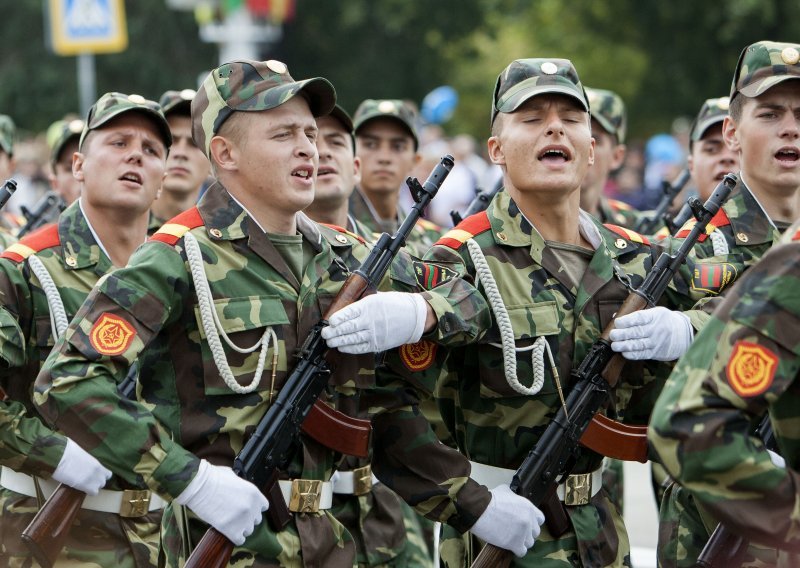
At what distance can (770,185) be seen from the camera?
5809 mm

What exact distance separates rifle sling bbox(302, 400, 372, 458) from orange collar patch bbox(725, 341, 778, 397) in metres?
1.67

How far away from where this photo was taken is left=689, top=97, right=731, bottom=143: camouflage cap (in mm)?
8070

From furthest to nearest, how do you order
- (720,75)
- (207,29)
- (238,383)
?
(207,29) → (720,75) → (238,383)

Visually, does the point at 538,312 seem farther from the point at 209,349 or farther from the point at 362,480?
the point at 362,480

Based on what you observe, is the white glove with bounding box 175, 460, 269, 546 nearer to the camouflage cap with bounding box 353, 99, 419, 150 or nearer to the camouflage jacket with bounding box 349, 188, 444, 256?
the camouflage jacket with bounding box 349, 188, 444, 256

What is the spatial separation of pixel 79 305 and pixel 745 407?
317 centimetres

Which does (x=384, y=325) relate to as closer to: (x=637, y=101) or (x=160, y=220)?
(x=160, y=220)

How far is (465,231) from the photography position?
5258 mm

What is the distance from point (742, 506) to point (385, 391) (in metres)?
1.86

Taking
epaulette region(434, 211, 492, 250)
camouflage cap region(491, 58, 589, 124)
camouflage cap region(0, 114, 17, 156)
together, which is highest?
camouflage cap region(491, 58, 589, 124)

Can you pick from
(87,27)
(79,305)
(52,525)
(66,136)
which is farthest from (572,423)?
(87,27)

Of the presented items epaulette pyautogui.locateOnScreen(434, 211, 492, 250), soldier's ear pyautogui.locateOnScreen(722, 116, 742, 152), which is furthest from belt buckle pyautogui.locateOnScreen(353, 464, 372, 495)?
soldier's ear pyautogui.locateOnScreen(722, 116, 742, 152)

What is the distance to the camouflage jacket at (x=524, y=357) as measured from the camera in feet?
16.5

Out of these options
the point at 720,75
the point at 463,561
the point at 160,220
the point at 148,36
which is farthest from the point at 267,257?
the point at 148,36
